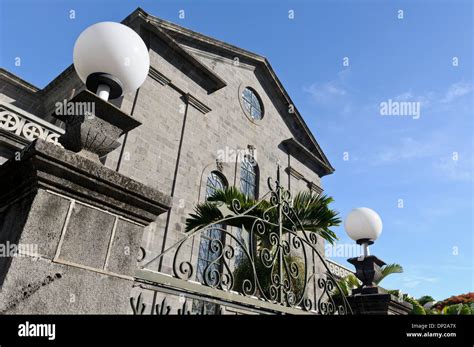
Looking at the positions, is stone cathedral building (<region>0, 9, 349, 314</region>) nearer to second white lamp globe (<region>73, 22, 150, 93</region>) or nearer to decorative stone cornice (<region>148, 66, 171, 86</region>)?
decorative stone cornice (<region>148, 66, 171, 86</region>)

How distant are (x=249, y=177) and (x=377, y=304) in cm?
953

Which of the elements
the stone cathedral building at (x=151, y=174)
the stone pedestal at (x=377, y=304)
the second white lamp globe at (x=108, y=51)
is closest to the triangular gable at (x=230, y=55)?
the stone cathedral building at (x=151, y=174)

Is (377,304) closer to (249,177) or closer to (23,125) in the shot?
(23,125)

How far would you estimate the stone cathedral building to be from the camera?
1.94 m

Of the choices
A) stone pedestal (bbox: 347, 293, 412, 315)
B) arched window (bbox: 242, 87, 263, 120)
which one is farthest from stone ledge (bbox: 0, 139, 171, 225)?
arched window (bbox: 242, 87, 263, 120)

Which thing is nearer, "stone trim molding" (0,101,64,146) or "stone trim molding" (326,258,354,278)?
"stone trim molding" (0,101,64,146)

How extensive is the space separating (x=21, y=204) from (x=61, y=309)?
68cm

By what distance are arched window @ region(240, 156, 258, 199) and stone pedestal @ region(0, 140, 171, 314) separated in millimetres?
11008

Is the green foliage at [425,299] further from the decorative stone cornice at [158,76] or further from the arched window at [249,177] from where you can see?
the decorative stone cornice at [158,76]

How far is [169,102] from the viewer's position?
10945mm
